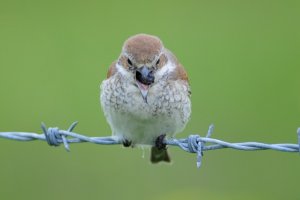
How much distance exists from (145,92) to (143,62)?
0.82 feet

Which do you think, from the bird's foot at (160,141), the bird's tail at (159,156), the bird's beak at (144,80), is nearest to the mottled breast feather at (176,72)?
the bird's beak at (144,80)

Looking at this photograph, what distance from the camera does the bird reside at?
7.14 metres

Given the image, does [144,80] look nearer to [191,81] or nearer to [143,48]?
[143,48]

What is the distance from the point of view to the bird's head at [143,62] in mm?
7109

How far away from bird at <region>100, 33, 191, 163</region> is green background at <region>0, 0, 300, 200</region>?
4.31ft

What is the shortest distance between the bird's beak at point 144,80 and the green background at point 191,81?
1.70 m

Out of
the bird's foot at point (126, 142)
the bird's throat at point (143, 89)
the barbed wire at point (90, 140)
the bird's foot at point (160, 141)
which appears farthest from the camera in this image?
the bird's foot at point (126, 142)

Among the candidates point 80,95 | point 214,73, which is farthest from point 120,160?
point 214,73

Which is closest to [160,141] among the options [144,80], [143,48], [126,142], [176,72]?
[126,142]

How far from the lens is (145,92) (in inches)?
279

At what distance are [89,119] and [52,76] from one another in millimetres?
1177

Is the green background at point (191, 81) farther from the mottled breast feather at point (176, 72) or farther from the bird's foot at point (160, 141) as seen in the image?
the mottled breast feather at point (176, 72)

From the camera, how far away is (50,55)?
12297 millimetres

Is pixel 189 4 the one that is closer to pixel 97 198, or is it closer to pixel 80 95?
pixel 80 95
